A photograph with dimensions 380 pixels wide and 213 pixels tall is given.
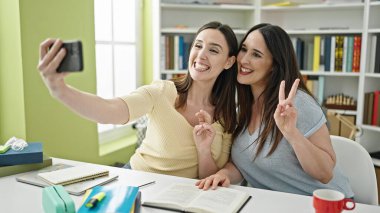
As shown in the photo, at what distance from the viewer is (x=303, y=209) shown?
1.28 metres

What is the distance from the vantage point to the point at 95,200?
1.11 m

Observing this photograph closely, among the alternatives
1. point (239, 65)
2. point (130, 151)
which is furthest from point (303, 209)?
point (130, 151)

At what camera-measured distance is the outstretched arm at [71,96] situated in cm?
114

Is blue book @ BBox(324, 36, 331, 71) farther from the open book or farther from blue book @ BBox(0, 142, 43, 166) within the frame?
blue book @ BBox(0, 142, 43, 166)

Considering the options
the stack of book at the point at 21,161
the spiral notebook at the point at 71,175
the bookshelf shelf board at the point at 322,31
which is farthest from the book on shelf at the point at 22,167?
the bookshelf shelf board at the point at 322,31

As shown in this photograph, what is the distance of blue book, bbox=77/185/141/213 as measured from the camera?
1086 mm

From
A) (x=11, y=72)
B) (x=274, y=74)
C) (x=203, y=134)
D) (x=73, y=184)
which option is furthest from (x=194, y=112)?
(x=11, y=72)

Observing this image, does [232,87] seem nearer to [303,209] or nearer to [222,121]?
[222,121]

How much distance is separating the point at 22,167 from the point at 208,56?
37.2 inches

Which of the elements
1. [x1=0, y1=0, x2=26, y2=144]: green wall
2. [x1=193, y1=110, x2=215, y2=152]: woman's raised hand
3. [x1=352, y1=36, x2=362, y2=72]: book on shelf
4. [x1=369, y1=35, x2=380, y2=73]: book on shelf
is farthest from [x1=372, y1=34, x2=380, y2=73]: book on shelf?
[x1=0, y1=0, x2=26, y2=144]: green wall

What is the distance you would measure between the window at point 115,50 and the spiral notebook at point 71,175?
Answer: 1437mm

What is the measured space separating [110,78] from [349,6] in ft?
6.84

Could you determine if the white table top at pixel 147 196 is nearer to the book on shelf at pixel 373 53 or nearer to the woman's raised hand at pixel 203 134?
the woman's raised hand at pixel 203 134

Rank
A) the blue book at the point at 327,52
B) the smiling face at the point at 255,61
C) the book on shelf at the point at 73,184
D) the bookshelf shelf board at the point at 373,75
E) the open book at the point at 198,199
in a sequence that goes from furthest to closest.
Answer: the blue book at the point at 327,52 → the bookshelf shelf board at the point at 373,75 → the smiling face at the point at 255,61 → the book on shelf at the point at 73,184 → the open book at the point at 198,199
